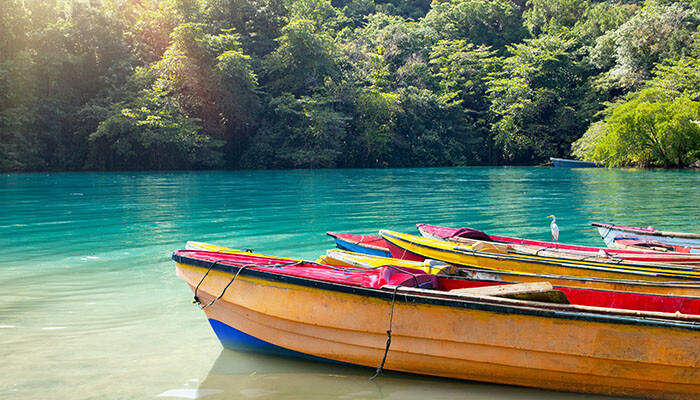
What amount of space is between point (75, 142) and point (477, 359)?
39.8 metres

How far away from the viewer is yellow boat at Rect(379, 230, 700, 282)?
232 inches

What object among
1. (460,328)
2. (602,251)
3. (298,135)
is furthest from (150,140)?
(460,328)

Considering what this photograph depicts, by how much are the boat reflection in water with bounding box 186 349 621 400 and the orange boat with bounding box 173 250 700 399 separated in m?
0.09

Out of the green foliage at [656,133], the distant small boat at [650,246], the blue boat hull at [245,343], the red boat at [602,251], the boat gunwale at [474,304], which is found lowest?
the blue boat hull at [245,343]

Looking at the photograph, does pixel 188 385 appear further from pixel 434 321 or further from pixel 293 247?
pixel 293 247

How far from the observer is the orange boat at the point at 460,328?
4.00 meters

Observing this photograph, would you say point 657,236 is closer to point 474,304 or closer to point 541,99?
point 474,304

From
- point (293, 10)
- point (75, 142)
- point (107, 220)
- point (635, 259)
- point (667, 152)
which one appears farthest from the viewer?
point (293, 10)

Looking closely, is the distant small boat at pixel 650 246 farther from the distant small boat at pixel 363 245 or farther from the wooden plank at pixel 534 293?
the wooden plank at pixel 534 293

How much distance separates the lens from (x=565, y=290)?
193 inches

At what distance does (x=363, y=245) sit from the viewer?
8.20m

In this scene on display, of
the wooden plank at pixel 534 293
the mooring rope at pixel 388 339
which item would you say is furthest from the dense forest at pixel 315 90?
the mooring rope at pixel 388 339

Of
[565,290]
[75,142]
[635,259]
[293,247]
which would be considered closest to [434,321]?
[565,290]

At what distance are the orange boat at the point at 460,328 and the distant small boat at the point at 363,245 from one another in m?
2.80
